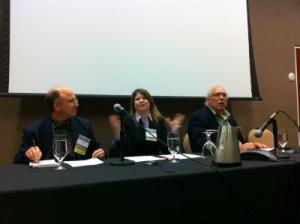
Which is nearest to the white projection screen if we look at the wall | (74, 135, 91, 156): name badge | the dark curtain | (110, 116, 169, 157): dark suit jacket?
the dark curtain

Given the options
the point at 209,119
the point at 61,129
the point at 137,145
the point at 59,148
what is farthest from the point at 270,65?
the point at 59,148

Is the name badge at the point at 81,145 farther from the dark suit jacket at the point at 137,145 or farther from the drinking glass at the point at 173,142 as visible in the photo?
the drinking glass at the point at 173,142

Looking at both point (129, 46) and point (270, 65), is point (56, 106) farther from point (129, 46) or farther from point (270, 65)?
point (270, 65)

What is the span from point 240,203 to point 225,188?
0.36 ft

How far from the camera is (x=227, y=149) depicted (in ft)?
5.46

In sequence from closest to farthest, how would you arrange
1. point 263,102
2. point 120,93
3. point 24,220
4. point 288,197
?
point 24,220, point 288,197, point 120,93, point 263,102

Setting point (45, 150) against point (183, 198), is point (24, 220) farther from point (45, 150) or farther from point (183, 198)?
point (45, 150)

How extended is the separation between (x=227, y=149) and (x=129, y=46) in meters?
1.94

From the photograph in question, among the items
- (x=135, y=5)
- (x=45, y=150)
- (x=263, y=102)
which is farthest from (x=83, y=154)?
(x=263, y=102)

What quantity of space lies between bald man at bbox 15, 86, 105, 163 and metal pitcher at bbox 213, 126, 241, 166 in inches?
28.5

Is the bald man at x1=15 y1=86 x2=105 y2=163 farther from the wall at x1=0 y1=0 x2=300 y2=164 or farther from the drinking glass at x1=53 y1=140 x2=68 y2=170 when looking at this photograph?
the wall at x1=0 y1=0 x2=300 y2=164

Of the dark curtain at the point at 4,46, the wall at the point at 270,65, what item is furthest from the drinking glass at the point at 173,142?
the wall at the point at 270,65

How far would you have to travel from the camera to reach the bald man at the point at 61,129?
213cm

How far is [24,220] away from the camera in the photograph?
1197 mm
